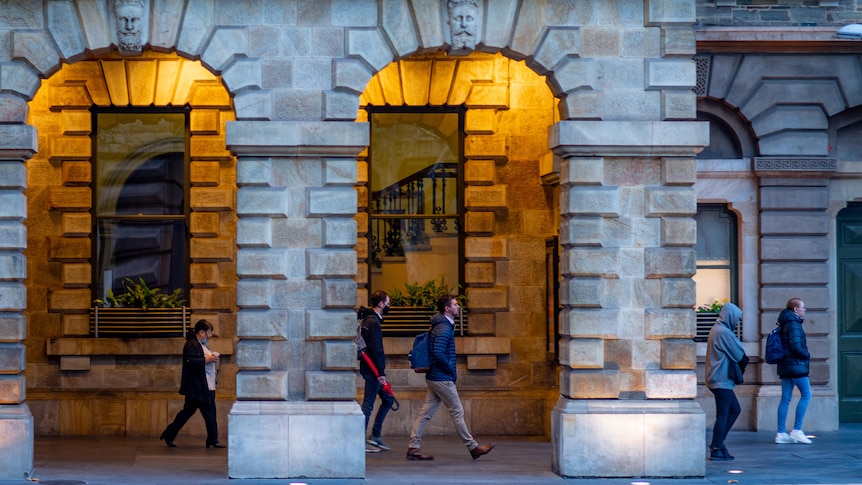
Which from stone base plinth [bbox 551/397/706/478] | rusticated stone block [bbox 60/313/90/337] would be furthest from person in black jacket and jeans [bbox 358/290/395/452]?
rusticated stone block [bbox 60/313/90/337]

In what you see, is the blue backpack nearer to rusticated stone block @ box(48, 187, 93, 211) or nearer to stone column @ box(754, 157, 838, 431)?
stone column @ box(754, 157, 838, 431)

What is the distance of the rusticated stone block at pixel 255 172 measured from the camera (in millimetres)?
15773

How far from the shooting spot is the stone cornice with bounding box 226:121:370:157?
51.5ft

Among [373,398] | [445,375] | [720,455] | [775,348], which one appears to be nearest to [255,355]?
[445,375]

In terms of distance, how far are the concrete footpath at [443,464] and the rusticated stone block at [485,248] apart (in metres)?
2.66

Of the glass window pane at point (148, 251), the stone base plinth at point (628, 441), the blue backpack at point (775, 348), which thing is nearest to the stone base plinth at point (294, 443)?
the stone base plinth at point (628, 441)

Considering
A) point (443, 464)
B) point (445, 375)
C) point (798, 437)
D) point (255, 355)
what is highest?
point (255, 355)

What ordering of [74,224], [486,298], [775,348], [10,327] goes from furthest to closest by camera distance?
[486,298]
[74,224]
[775,348]
[10,327]

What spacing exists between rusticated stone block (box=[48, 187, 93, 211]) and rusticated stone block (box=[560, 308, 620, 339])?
25.3 ft

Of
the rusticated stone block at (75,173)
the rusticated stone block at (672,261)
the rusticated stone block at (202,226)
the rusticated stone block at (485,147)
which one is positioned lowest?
the rusticated stone block at (672,261)

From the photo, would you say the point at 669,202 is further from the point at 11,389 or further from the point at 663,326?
the point at 11,389

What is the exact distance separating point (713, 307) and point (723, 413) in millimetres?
3480

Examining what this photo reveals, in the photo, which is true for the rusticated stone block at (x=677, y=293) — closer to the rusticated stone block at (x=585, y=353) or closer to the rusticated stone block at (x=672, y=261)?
the rusticated stone block at (x=672, y=261)

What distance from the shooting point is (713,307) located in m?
20.3
